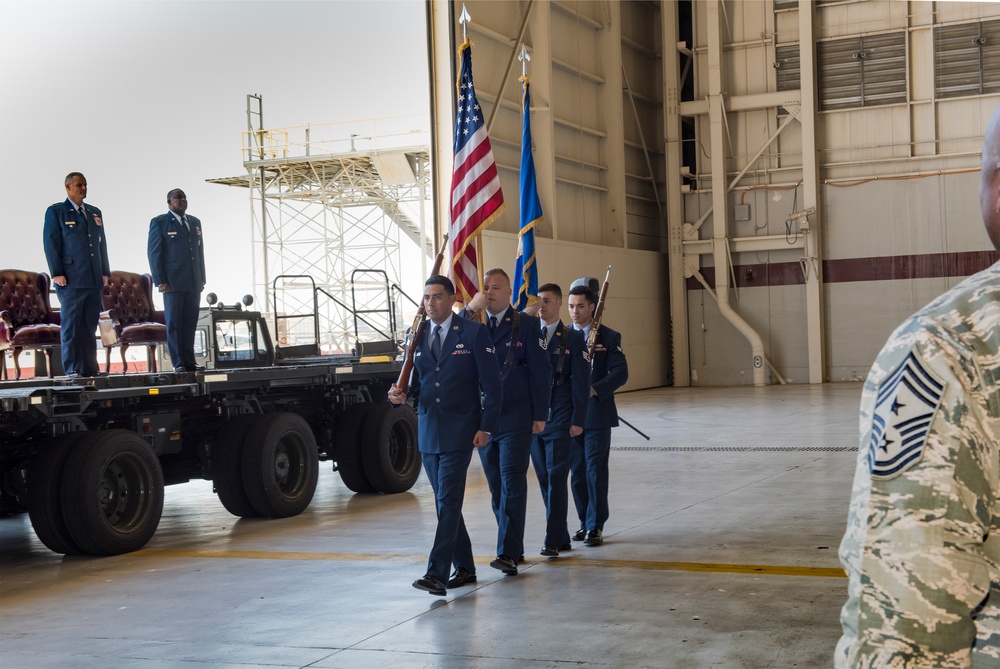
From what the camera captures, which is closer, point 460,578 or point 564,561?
point 460,578

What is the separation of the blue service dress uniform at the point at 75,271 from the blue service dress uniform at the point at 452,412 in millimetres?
4747

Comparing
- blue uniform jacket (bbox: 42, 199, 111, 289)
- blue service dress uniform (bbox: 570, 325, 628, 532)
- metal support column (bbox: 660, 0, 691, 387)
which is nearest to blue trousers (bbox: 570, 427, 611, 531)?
blue service dress uniform (bbox: 570, 325, 628, 532)

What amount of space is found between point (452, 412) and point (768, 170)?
23.9 m

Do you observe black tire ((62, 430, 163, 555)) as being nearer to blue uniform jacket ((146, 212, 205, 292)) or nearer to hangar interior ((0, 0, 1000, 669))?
hangar interior ((0, 0, 1000, 669))

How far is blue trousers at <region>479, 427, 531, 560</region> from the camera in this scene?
7621 millimetres

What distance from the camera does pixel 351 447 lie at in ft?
41.0

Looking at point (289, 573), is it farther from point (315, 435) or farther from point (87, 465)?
point (315, 435)

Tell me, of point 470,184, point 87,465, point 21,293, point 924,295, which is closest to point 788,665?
point 87,465

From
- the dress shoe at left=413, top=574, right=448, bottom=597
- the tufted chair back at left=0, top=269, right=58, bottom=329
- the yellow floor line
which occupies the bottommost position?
the yellow floor line

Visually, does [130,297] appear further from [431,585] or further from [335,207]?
[335,207]

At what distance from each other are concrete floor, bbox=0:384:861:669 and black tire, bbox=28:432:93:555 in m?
0.28

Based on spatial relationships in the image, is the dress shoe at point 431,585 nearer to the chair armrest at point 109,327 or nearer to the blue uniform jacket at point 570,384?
the blue uniform jacket at point 570,384

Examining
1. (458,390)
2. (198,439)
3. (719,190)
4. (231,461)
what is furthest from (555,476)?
(719,190)

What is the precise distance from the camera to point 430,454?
712 centimetres
